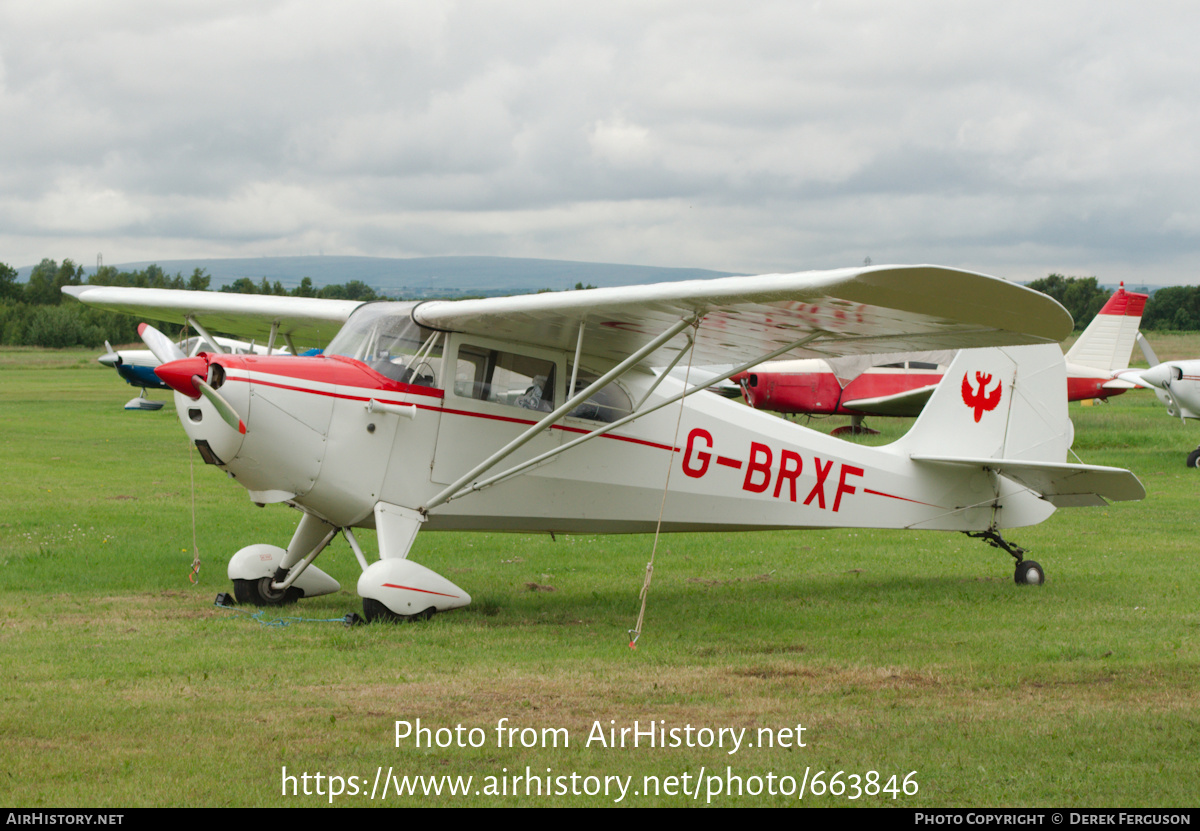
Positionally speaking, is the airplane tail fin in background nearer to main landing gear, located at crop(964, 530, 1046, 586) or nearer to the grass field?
the grass field

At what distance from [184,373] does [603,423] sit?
3376 millimetres

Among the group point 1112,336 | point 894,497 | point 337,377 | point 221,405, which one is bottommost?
point 894,497

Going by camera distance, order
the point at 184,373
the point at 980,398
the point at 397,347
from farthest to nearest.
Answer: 1. the point at 980,398
2. the point at 397,347
3. the point at 184,373

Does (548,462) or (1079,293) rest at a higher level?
(1079,293)

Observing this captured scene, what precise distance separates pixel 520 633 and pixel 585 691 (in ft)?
5.93

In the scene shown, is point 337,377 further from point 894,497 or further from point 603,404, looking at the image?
point 894,497

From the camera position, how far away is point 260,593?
9031 mm

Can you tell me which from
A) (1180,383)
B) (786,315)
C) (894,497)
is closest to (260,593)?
(786,315)

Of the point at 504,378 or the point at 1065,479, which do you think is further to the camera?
the point at 1065,479

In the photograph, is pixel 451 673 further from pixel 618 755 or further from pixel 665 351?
pixel 665 351

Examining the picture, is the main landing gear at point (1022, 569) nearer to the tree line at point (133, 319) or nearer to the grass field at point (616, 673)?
the grass field at point (616, 673)

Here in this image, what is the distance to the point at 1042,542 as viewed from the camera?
13.4 metres

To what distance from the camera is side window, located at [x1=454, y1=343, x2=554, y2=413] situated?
856cm
